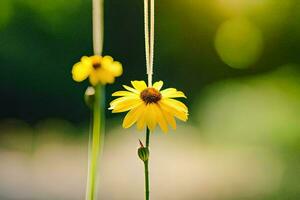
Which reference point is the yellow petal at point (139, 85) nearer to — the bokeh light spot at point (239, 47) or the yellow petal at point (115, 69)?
the yellow petal at point (115, 69)

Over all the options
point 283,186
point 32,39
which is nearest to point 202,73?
point 32,39

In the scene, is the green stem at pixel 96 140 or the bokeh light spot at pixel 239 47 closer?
the green stem at pixel 96 140

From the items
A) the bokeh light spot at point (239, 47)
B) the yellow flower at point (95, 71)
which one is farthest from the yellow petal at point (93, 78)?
the bokeh light spot at point (239, 47)

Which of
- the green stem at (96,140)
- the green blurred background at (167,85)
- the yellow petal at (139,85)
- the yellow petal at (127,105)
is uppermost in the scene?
the green blurred background at (167,85)

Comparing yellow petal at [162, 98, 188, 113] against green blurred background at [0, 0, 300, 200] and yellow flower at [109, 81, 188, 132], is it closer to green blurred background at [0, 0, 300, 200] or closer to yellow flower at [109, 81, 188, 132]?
yellow flower at [109, 81, 188, 132]

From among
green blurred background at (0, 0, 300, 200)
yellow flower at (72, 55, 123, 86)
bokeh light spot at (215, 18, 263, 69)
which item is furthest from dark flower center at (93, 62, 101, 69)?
bokeh light spot at (215, 18, 263, 69)

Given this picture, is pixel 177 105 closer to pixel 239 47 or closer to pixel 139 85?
pixel 139 85

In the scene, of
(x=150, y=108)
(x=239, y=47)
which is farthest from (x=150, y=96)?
(x=239, y=47)
